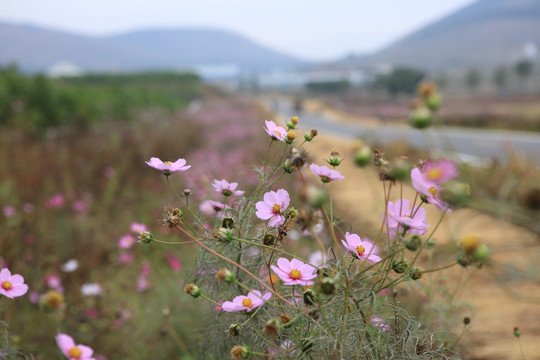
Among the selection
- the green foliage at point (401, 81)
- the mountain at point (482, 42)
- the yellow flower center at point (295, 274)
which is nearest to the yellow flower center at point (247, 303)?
the yellow flower center at point (295, 274)

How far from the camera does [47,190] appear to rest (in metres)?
4.44

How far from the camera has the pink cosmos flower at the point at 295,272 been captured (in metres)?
0.83

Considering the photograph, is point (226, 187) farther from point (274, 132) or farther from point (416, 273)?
point (416, 273)

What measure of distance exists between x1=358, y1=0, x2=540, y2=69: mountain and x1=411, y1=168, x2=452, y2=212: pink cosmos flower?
424 feet

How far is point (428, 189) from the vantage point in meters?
0.84

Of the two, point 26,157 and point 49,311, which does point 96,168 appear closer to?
point 26,157

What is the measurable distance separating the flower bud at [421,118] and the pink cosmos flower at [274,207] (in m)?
0.36

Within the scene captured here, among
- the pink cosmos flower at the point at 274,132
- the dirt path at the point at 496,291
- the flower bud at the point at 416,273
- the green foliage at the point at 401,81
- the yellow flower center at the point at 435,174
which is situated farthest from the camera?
the green foliage at the point at 401,81

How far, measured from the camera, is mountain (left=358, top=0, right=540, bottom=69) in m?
126

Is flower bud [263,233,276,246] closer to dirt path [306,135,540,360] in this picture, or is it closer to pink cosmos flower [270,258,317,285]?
pink cosmos flower [270,258,317,285]

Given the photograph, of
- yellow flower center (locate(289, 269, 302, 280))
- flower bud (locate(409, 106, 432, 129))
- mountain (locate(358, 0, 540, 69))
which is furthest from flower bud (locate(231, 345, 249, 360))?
mountain (locate(358, 0, 540, 69))

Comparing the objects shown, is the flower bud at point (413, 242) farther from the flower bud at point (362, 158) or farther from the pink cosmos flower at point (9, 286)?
the pink cosmos flower at point (9, 286)

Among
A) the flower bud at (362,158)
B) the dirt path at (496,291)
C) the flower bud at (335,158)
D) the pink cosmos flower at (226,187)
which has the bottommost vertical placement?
the dirt path at (496,291)

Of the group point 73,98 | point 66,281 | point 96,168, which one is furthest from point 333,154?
point 73,98
